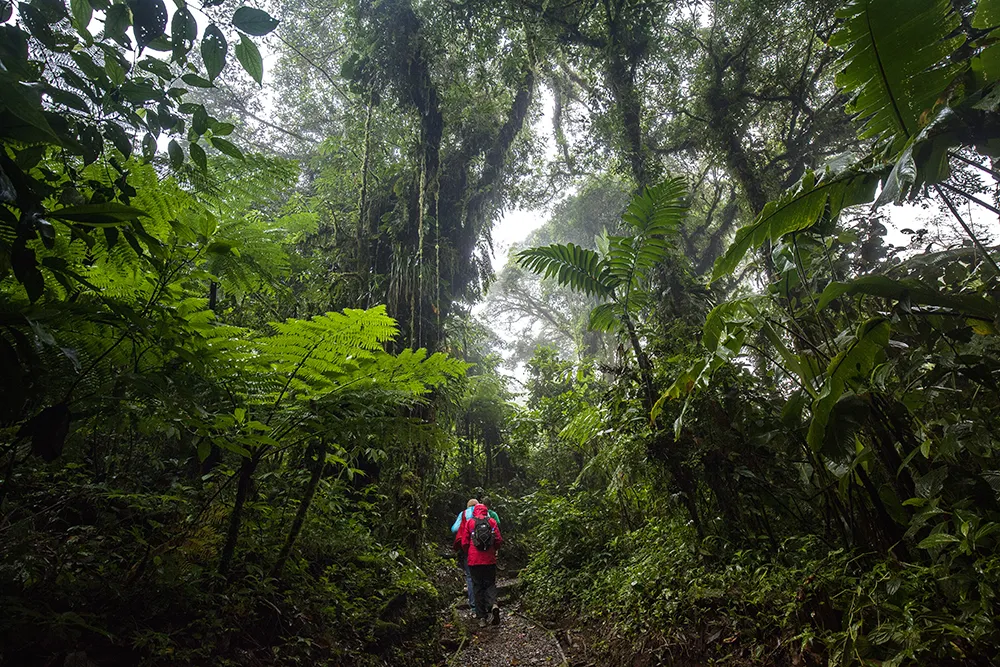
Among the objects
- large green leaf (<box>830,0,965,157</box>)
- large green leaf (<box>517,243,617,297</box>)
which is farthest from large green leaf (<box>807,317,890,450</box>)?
large green leaf (<box>517,243,617,297</box>)

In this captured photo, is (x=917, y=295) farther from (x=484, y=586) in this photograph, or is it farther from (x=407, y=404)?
(x=484, y=586)

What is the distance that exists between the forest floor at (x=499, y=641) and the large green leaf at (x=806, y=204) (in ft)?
10.6

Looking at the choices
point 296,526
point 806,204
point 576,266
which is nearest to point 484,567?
point 296,526

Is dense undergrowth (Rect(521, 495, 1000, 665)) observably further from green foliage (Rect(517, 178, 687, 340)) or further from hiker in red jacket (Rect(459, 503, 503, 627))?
green foliage (Rect(517, 178, 687, 340))

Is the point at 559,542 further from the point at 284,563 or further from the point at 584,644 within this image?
the point at 284,563

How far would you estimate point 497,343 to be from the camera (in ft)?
61.9

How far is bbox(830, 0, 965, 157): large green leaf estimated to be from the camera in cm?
195

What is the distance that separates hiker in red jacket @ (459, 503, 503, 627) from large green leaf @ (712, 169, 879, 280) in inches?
158

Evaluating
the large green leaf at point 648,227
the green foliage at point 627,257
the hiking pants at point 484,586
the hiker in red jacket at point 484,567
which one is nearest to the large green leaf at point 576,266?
the green foliage at point 627,257

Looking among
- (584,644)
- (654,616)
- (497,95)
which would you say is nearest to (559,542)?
(584,644)

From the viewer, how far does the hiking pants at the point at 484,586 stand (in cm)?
514

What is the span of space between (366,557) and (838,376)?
127 inches

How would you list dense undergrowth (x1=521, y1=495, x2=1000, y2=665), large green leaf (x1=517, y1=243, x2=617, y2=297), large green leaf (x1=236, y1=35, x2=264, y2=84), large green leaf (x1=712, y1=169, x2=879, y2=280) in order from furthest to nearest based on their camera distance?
large green leaf (x1=517, y1=243, x2=617, y2=297), large green leaf (x1=712, y1=169, x2=879, y2=280), dense undergrowth (x1=521, y1=495, x2=1000, y2=665), large green leaf (x1=236, y1=35, x2=264, y2=84)

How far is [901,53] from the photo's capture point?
2.02 m
